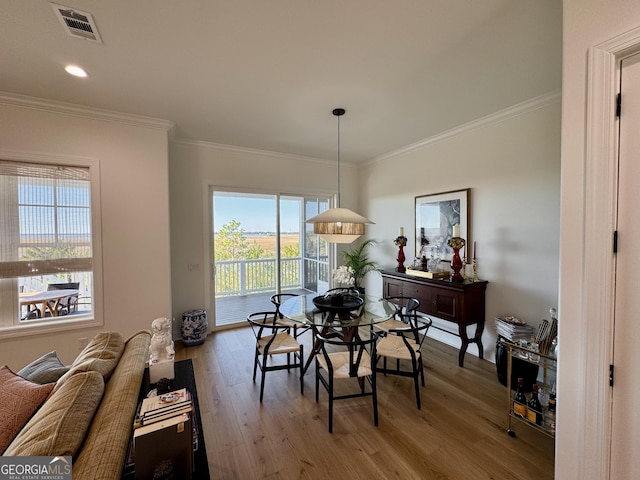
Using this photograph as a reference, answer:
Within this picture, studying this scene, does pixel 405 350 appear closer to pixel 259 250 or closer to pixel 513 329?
pixel 513 329

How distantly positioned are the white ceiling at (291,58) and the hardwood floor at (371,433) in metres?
2.85

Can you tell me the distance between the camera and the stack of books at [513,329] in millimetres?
2631

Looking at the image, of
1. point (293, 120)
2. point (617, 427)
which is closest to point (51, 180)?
point (293, 120)

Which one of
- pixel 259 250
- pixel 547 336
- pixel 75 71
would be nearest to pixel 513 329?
pixel 547 336

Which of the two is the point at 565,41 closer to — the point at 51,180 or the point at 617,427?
the point at 617,427

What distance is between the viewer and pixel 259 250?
6.08 metres

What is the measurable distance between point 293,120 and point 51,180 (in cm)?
263

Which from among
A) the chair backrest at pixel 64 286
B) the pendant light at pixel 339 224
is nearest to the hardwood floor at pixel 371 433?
the pendant light at pixel 339 224

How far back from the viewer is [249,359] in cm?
322

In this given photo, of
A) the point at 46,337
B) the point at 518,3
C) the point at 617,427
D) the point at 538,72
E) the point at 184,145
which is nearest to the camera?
the point at 617,427

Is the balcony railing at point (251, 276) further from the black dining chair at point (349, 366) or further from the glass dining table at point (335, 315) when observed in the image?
the black dining chair at point (349, 366)

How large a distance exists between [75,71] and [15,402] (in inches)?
95.8

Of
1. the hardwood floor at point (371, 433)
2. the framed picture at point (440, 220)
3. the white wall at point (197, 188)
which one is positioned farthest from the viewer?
the white wall at point (197, 188)

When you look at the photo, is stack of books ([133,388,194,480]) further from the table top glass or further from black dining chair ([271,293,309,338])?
black dining chair ([271,293,309,338])
